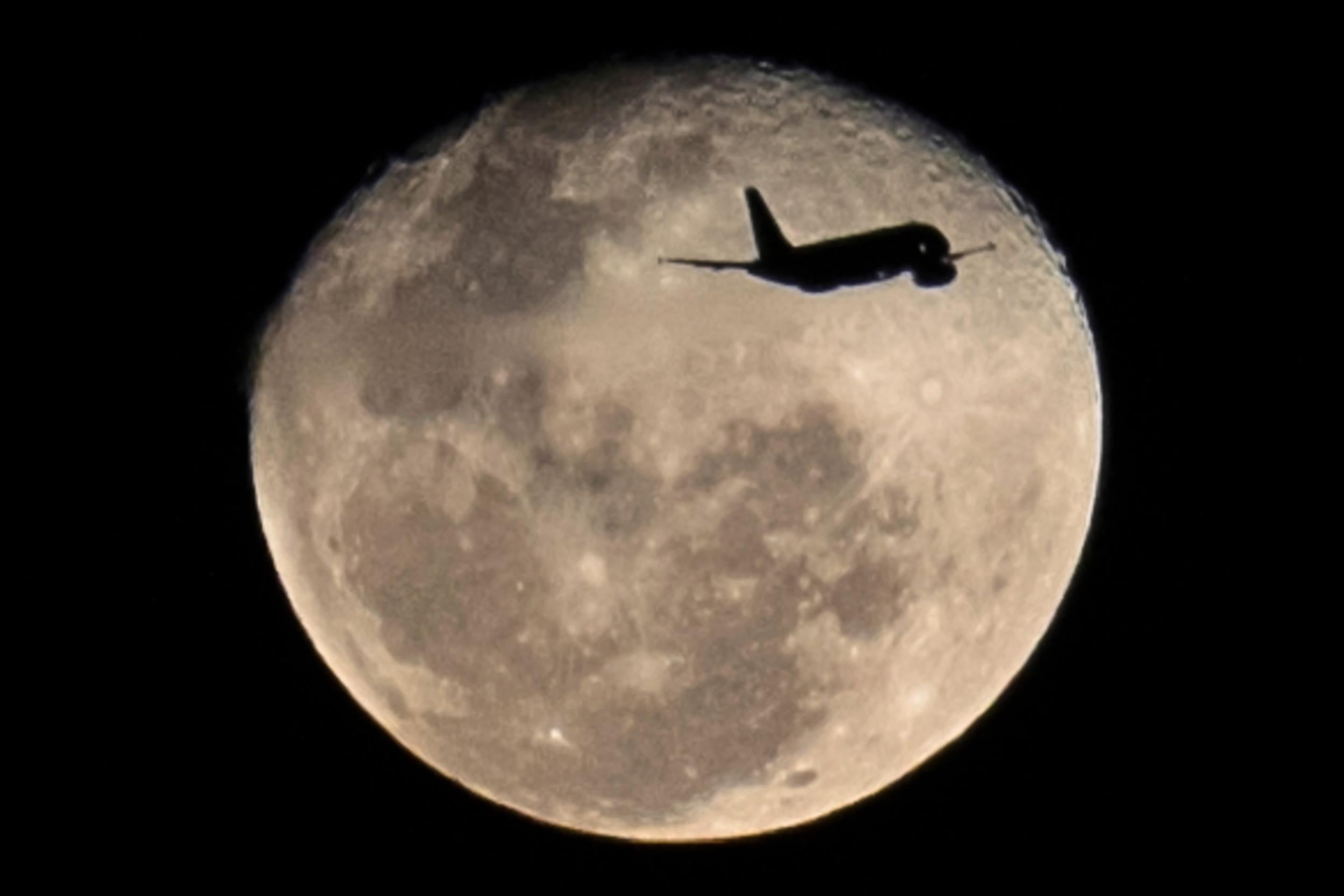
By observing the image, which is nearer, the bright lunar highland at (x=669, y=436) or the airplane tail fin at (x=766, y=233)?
the airplane tail fin at (x=766, y=233)

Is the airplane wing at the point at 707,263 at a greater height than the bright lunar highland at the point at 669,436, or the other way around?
the airplane wing at the point at 707,263

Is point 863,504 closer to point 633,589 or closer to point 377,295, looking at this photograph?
point 633,589

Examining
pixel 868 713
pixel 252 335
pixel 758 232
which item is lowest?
pixel 868 713

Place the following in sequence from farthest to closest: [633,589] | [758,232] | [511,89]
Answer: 1. [511,89]
2. [633,589]
3. [758,232]

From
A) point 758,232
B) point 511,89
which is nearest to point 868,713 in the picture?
point 758,232

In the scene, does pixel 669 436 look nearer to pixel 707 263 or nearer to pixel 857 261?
pixel 707 263
